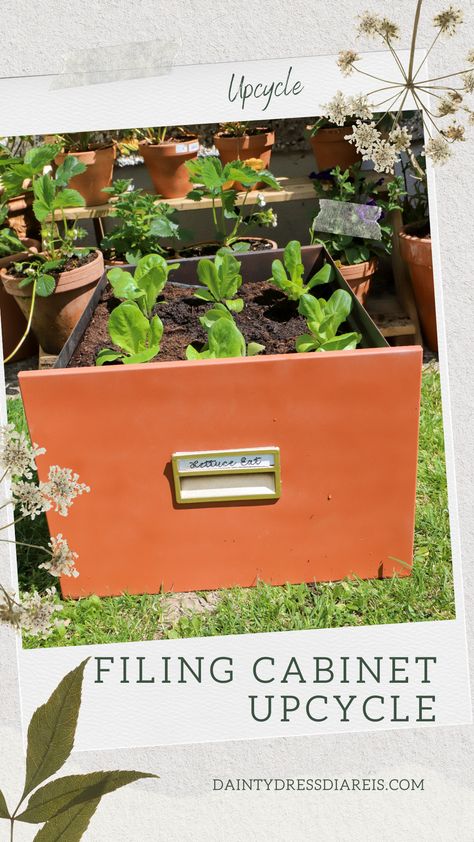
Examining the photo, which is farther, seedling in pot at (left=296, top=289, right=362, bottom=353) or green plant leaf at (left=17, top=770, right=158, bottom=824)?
seedling in pot at (left=296, top=289, right=362, bottom=353)

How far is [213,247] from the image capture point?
231cm

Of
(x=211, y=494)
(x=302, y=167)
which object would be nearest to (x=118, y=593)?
(x=211, y=494)

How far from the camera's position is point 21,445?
0.65m

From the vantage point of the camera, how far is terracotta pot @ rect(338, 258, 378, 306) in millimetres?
2389

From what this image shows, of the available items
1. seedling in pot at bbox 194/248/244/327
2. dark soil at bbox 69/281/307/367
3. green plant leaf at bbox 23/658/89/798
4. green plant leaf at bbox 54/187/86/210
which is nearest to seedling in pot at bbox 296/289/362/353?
dark soil at bbox 69/281/307/367

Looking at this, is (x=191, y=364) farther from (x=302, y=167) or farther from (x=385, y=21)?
(x=302, y=167)

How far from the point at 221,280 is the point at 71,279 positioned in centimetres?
71

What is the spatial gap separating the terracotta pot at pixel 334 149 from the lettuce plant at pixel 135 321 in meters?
1.11

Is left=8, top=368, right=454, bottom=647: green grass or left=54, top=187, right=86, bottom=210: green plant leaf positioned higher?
left=54, top=187, right=86, bottom=210: green plant leaf

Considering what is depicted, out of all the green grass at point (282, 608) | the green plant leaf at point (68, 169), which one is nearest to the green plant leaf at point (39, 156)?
the green plant leaf at point (68, 169)

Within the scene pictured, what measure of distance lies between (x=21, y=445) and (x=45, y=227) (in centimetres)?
174

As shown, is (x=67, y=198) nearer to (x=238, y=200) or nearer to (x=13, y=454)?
(x=238, y=200)

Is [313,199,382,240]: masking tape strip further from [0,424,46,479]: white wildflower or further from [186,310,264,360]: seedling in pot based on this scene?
[0,424,46,479]: white wildflower

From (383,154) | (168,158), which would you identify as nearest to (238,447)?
(383,154)
